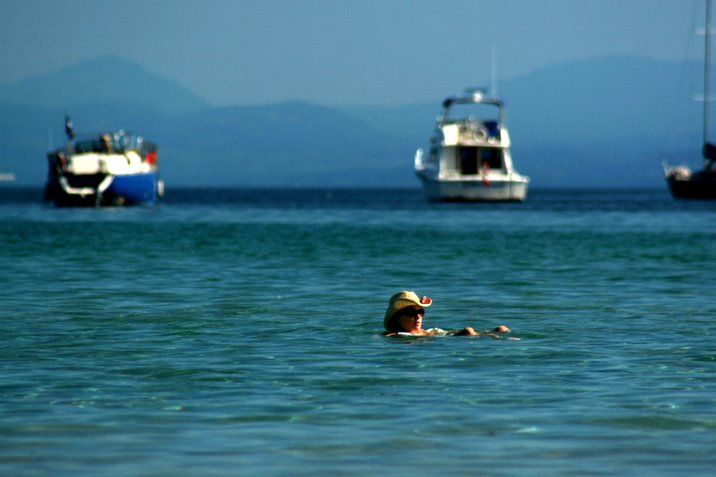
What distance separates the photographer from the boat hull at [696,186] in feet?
411

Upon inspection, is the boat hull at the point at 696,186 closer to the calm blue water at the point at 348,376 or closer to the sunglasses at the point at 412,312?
the calm blue water at the point at 348,376

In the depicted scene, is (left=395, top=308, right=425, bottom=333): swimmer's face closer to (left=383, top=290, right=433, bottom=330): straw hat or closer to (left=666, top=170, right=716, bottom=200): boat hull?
(left=383, top=290, right=433, bottom=330): straw hat

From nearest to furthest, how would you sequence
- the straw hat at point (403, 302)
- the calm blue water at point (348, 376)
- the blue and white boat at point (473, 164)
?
1. the calm blue water at point (348, 376)
2. the straw hat at point (403, 302)
3. the blue and white boat at point (473, 164)

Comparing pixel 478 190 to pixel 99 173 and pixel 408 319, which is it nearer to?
pixel 99 173

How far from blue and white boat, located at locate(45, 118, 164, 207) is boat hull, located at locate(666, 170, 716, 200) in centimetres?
5311

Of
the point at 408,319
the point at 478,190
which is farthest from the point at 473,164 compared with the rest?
the point at 408,319

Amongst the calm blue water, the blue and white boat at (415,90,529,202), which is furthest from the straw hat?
the blue and white boat at (415,90,529,202)

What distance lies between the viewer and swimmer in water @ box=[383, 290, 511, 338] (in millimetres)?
16328

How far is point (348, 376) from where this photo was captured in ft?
44.9

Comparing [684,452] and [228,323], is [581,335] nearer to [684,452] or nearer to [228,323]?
[228,323]

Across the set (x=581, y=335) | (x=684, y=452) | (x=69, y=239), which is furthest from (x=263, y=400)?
(x=69, y=239)

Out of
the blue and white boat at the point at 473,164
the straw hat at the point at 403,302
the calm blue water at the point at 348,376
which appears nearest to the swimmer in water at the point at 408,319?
the straw hat at the point at 403,302

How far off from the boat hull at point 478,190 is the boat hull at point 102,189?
21.7 meters

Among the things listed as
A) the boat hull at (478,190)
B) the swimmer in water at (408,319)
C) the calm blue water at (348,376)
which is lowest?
the calm blue water at (348,376)
